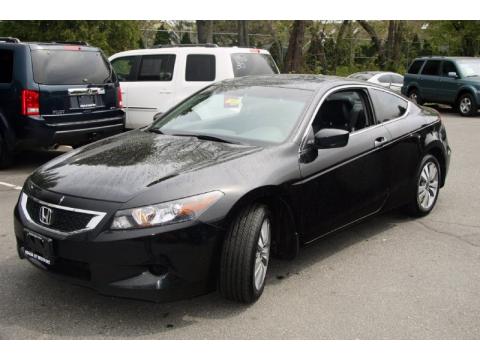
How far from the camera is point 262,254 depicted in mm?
3959

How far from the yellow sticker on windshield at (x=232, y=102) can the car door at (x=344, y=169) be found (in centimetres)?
69

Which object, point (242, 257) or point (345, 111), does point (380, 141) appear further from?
point (242, 257)

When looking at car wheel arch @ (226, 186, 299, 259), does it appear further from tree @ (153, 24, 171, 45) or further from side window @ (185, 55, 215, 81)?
tree @ (153, 24, 171, 45)

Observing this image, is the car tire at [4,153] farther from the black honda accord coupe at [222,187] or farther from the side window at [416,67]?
the side window at [416,67]

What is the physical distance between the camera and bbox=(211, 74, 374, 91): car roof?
4.91 m

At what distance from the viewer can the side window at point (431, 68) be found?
60.7 ft

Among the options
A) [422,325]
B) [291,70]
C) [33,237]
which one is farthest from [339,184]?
[291,70]

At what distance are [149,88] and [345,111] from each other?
6.15m

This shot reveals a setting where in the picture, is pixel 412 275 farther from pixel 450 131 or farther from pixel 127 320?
pixel 450 131

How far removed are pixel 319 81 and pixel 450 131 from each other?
390 inches

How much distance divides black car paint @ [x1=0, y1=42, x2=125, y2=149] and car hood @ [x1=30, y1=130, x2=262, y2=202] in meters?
3.73

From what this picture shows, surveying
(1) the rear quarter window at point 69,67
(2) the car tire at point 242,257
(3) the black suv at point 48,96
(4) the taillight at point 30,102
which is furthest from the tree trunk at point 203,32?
(2) the car tire at point 242,257

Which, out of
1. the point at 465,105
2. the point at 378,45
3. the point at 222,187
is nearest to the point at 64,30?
the point at 465,105

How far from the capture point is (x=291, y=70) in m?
22.4
